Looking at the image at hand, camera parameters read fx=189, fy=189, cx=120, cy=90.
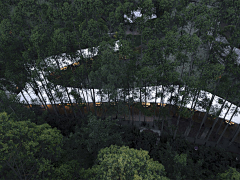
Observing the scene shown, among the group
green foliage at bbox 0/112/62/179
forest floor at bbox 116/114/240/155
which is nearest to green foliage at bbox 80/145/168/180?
green foliage at bbox 0/112/62/179

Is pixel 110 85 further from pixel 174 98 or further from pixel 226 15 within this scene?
pixel 226 15

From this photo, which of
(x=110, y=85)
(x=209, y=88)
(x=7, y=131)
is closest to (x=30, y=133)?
(x=7, y=131)

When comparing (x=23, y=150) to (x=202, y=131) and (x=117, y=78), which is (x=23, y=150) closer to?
(x=117, y=78)

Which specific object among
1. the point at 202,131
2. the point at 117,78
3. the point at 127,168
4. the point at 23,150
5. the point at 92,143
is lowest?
the point at 202,131

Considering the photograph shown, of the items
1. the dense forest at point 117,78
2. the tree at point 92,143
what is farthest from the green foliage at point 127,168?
the tree at point 92,143

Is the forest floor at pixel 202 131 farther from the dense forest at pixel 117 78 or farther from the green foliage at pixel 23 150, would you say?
the green foliage at pixel 23 150

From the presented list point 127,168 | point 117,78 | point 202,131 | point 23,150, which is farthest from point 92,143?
point 202,131
